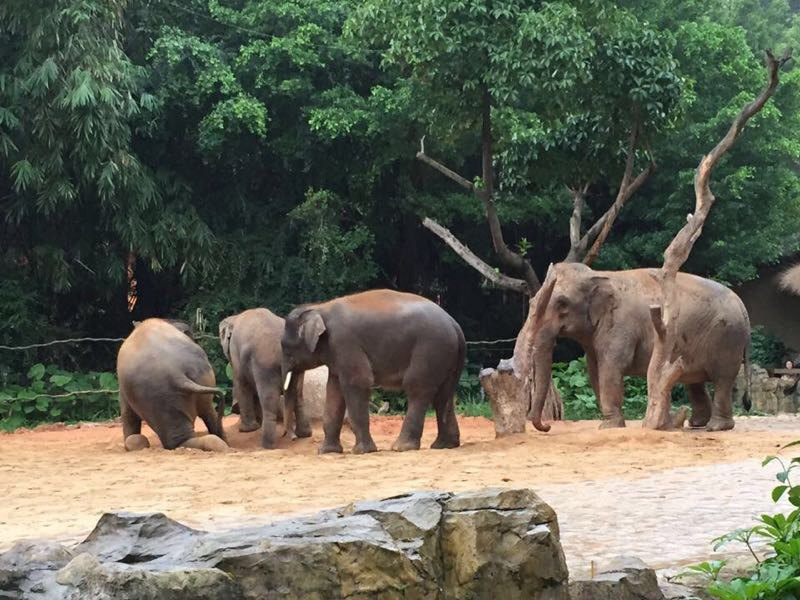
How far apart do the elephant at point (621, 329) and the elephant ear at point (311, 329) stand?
2136mm

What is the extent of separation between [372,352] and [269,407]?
4.75 ft

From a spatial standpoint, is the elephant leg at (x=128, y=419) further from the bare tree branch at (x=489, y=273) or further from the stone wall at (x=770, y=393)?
the stone wall at (x=770, y=393)

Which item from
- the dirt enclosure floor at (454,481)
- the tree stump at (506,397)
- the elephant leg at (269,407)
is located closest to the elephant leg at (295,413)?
the elephant leg at (269,407)

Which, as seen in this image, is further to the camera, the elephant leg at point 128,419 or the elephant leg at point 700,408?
the elephant leg at point 700,408

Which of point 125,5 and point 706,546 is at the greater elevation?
point 125,5

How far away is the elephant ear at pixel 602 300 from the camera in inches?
476

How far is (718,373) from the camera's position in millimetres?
12477

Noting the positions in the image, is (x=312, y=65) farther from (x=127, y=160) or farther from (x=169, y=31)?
(x=127, y=160)

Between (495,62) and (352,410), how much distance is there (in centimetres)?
561

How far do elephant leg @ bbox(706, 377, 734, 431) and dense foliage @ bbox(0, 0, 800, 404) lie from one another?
4.07m

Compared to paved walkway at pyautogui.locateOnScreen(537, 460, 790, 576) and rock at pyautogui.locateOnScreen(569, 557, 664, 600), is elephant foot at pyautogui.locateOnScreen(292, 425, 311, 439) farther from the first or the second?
rock at pyautogui.locateOnScreen(569, 557, 664, 600)

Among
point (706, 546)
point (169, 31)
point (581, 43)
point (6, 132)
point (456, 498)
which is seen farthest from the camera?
point (169, 31)

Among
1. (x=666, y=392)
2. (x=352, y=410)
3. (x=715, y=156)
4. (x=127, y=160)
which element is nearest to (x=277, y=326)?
(x=352, y=410)

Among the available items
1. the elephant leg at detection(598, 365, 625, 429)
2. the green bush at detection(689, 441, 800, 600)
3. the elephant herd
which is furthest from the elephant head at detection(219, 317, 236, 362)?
the green bush at detection(689, 441, 800, 600)
